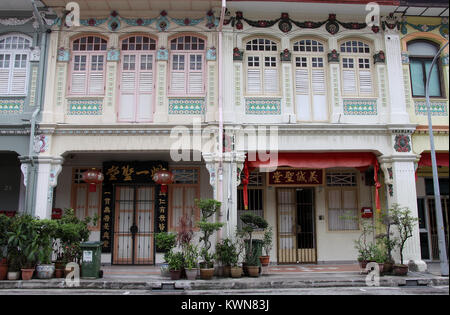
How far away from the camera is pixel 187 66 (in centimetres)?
1263

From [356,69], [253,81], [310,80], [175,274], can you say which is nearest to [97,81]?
[253,81]

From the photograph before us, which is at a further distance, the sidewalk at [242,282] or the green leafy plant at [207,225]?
the green leafy plant at [207,225]

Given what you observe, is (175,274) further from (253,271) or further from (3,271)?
(3,271)

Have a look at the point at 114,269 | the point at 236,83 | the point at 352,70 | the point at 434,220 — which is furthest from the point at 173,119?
the point at 434,220

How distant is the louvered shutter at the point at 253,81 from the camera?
12.6 metres

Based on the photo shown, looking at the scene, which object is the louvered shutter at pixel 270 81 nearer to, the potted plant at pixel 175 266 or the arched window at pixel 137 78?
the arched window at pixel 137 78

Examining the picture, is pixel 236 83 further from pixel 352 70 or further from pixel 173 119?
pixel 352 70

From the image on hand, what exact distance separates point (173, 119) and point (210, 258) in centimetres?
415

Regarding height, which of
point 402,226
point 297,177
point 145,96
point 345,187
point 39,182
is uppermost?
point 145,96

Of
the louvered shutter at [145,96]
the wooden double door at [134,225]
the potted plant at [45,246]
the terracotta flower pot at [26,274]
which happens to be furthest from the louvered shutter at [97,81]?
the terracotta flower pot at [26,274]

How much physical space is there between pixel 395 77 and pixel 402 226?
14.7ft

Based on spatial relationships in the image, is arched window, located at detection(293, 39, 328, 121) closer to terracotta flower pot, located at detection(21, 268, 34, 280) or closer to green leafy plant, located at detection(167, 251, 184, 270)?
green leafy plant, located at detection(167, 251, 184, 270)

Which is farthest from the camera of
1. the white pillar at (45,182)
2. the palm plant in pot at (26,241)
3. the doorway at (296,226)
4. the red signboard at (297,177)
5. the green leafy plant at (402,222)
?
the red signboard at (297,177)

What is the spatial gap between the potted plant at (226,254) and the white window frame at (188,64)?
14.6 ft
